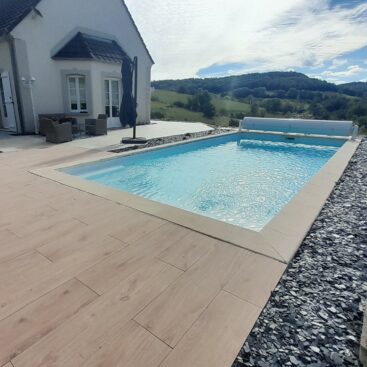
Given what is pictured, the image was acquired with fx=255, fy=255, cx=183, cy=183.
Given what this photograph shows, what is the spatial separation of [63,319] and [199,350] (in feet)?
3.45

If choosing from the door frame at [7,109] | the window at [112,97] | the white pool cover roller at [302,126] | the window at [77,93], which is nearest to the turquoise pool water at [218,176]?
the white pool cover roller at [302,126]

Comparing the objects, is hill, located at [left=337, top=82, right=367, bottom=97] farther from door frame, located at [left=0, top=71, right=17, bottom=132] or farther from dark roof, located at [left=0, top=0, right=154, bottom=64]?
door frame, located at [left=0, top=71, right=17, bottom=132]

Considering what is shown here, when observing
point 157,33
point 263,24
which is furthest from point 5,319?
point 157,33

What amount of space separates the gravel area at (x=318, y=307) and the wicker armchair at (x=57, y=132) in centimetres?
898

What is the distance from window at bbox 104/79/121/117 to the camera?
13.1 m

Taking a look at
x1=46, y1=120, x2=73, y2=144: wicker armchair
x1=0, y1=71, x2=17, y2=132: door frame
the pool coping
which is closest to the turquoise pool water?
the pool coping

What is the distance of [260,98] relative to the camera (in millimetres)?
34219

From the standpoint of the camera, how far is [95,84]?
12.3 m

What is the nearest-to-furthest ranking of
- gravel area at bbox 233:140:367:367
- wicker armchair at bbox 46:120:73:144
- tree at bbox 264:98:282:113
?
gravel area at bbox 233:140:367:367
wicker armchair at bbox 46:120:73:144
tree at bbox 264:98:282:113

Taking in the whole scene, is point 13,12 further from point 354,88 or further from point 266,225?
point 354,88

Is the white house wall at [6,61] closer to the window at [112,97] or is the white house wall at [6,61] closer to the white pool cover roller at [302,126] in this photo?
the window at [112,97]

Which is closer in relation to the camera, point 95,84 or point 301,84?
point 95,84

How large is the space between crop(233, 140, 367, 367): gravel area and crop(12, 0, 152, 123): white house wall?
1193 centimetres

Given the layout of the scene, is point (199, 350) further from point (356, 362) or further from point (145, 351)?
point (356, 362)
